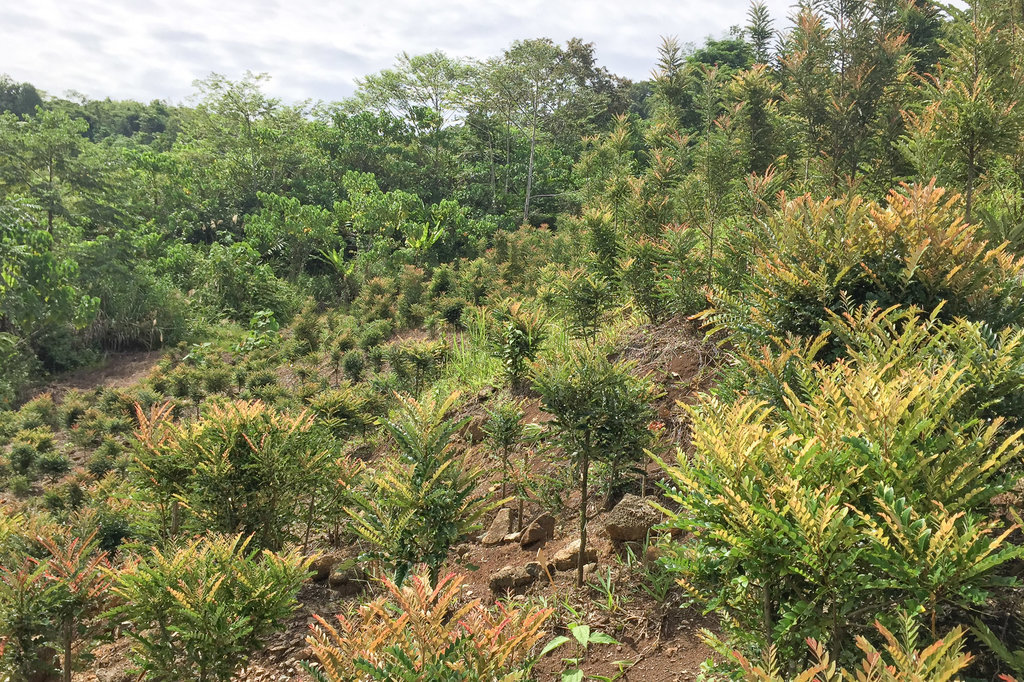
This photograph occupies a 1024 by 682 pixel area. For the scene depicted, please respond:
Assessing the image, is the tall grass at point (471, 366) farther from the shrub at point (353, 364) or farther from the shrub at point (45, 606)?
the shrub at point (45, 606)

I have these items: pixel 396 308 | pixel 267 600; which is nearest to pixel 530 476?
pixel 267 600

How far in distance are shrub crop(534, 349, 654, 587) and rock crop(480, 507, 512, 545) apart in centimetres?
112

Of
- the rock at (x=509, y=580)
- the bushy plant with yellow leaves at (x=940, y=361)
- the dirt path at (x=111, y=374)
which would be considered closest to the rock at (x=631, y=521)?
the rock at (x=509, y=580)

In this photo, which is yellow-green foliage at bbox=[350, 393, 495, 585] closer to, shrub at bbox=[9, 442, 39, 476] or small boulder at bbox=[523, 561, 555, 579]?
small boulder at bbox=[523, 561, 555, 579]

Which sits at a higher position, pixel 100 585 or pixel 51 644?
pixel 100 585

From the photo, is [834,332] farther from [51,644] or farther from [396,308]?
[396,308]

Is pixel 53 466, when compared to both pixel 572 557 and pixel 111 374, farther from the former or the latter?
pixel 572 557

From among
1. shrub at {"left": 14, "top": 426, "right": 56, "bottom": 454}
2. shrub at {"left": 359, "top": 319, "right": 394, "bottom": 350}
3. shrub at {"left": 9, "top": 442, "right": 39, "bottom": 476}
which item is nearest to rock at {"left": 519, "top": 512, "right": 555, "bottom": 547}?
shrub at {"left": 359, "top": 319, "right": 394, "bottom": 350}

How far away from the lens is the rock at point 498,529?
515 cm

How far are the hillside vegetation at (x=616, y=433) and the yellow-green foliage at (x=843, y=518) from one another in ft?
0.05

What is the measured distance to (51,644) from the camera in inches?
132

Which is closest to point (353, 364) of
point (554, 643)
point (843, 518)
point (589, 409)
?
point (589, 409)

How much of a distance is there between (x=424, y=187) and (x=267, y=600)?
20.2 metres

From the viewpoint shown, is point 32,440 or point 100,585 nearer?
point 100,585
